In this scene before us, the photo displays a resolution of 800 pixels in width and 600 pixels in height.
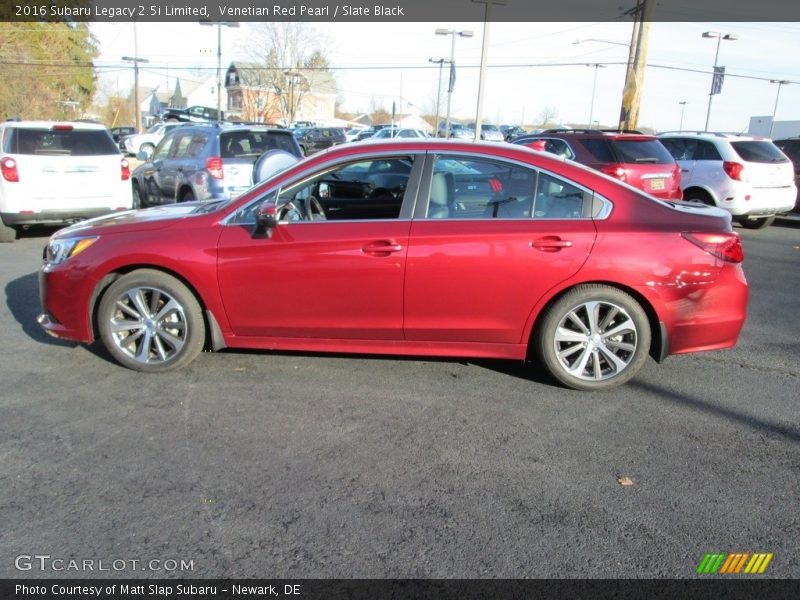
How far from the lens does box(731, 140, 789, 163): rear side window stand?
442 inches

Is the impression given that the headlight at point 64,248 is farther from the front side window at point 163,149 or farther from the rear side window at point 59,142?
the front side window at point 163,149

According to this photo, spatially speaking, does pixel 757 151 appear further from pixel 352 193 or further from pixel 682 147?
pixel 352 193

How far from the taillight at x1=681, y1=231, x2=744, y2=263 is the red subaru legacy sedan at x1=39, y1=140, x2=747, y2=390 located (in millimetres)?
12

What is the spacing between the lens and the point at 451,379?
4.59 m

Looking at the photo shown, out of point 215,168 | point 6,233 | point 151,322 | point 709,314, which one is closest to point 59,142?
point 6,233

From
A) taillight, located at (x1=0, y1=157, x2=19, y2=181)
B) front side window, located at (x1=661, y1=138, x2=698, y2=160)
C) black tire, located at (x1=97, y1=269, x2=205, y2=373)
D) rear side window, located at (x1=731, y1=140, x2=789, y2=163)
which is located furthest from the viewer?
front side window, located at (x1=661, y1=138, x2=698, y2=160)

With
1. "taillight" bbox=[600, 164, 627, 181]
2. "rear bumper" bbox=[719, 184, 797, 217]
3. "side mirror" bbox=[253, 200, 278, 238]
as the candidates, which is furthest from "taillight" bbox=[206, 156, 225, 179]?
"rear bumper" bbox=[719, 184, 797, 217]

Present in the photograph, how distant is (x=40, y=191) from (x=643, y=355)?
8443mm

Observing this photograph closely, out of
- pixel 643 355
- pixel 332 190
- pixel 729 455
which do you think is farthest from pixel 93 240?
pixel 729 455

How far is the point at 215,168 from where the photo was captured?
9.43 m

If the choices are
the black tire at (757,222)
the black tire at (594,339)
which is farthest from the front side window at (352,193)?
the black tire at (757,222)

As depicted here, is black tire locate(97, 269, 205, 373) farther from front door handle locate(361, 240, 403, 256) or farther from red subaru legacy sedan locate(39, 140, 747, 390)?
front door handle locate(361, 240, 403, 256)

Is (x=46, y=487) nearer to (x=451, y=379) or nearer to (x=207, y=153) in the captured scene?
(x=451, y=379)

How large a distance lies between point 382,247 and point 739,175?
364 inches
